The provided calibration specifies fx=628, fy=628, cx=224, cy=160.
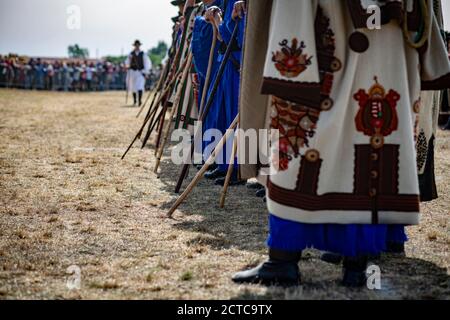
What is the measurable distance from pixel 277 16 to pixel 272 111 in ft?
1.55

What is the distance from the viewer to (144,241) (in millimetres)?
4207

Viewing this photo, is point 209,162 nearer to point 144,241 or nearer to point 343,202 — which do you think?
point 144,241

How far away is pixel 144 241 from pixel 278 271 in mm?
1283

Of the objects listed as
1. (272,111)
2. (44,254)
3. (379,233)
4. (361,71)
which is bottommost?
(44,254)

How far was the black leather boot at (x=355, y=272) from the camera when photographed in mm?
3217

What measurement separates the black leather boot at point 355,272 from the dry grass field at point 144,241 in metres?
0.05

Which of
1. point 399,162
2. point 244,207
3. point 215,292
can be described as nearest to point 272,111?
point 399,162

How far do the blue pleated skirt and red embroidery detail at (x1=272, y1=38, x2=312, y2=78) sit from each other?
0.72 meters

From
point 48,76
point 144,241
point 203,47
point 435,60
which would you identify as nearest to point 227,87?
point 203,47

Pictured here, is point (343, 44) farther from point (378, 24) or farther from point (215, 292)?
point (215, 292)

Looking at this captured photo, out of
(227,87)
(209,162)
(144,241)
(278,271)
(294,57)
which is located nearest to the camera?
(294,57)

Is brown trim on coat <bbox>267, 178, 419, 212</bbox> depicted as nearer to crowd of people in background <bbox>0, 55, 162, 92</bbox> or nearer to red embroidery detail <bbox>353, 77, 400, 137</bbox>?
red embroidery detail <bbox>353, 77, 400, 137</bbox>

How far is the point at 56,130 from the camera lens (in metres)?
11.6

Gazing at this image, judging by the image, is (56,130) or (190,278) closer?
(190,278)
